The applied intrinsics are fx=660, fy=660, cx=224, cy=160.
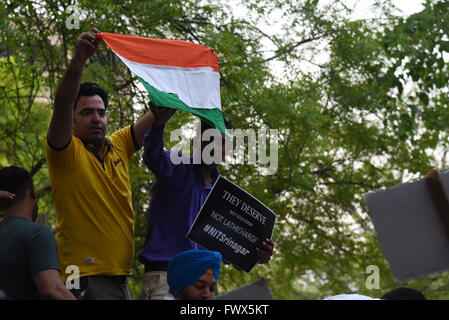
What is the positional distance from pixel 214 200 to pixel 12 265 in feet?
4.15

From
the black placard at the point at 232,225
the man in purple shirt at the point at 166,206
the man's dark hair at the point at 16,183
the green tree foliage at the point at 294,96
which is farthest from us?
the green tree foliage at the point at 294,96

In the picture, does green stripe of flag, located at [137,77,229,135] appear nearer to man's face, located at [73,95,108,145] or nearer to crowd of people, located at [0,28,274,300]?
crowd of people, located at [0,28,274,300]

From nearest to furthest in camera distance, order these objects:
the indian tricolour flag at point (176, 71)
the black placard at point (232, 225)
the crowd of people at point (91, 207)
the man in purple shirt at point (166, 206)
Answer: the crowd of people at point (91, 207)
the black placard at point (232, 225)
the man in purple shirt at point (166, 206)
the indian tricolour flag at point (176, 71)

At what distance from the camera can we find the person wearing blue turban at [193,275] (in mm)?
3541

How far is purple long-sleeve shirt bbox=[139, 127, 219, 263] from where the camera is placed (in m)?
4.07

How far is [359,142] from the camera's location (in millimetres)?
9734

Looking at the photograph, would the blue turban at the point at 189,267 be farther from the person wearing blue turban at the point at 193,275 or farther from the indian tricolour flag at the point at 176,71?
→ the indian tricolour flag at the point at 176,71

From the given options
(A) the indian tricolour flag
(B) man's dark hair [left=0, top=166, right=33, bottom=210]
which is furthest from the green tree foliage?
(B) man's dark hair [left=0, top=166, right=33, bottom=210]

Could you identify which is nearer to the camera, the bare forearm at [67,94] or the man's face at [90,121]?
the bare forearm at [67,94]

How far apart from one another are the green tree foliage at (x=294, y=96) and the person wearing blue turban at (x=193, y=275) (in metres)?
3.93

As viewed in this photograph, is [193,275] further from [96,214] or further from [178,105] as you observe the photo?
[178,105]

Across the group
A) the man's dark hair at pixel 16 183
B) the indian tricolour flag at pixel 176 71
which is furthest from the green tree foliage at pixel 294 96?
A: the man's dark hair at pixel 16 183
